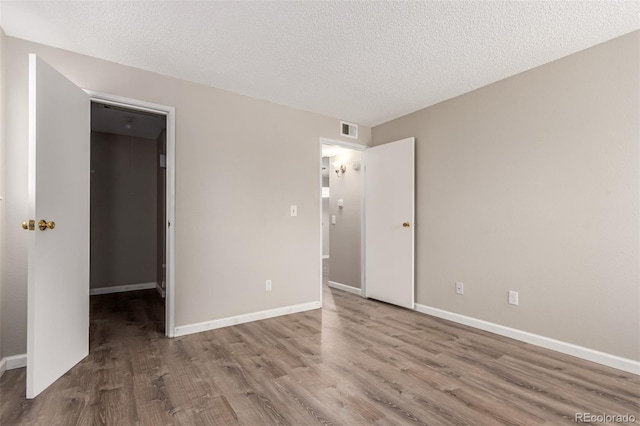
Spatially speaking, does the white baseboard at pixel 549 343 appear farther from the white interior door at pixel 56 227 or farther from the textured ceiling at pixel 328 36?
the white interior door at pixel 56 227

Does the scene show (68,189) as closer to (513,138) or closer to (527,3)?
(527,3)

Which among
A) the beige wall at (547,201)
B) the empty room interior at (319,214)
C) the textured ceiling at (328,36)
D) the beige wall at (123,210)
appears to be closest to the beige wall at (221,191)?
the empty room interior at (319,214)

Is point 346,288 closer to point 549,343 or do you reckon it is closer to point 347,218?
point 347,218

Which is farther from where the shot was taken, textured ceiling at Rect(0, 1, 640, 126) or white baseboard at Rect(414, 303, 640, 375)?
white baseboard at Rect(414, 303, 640, 375)

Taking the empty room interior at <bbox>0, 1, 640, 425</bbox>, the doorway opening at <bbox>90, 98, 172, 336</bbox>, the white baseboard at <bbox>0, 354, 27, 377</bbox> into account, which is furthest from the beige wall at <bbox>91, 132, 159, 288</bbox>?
the white baseboard at <bbox>0, 354, 27, 377</bbox>

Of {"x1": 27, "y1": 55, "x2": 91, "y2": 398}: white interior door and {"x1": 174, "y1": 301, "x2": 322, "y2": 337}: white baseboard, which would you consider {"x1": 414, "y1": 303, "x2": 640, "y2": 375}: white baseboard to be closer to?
{"x1": 174, "y1": 301, "x2": 322, "y2": 337}: white baseboard

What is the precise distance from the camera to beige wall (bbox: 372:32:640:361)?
7.48 feet

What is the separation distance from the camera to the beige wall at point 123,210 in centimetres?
478

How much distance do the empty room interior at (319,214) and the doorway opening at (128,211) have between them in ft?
3.06

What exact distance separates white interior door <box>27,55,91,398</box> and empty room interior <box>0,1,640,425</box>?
0.06 ft

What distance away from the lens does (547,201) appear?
2.68 meters

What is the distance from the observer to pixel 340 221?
5.03 meters

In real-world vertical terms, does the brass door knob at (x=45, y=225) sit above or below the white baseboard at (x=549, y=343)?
above

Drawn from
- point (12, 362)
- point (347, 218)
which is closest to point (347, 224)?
point (347, 218)
